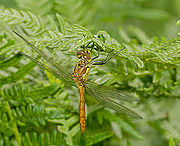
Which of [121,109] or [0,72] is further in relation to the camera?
[0,72]

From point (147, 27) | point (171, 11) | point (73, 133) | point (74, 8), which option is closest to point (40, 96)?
point (73, 133)

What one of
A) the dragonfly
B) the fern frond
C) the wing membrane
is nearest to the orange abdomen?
the dragonfly

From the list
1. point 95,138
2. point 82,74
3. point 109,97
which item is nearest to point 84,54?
point 82,74

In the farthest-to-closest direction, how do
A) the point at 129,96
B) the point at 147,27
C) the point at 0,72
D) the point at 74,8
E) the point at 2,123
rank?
the point at 147,27 → the point at 74,8 → the point at 0,72 → the point at 2,123 → the point at 129,96

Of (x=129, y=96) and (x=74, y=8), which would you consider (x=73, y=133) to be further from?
(x=74, y=8)

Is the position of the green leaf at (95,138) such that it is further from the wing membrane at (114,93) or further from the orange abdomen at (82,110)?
the wing membrane at (114,93)

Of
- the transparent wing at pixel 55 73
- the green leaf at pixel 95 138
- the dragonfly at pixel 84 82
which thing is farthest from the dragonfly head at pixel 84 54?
the green leaf at pixel 95 138

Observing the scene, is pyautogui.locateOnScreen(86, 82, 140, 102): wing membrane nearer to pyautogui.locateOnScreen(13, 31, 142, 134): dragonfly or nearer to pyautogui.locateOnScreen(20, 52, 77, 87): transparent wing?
pyautogui.locateOnScreen(13, 31, 142, 134): dragonfly
